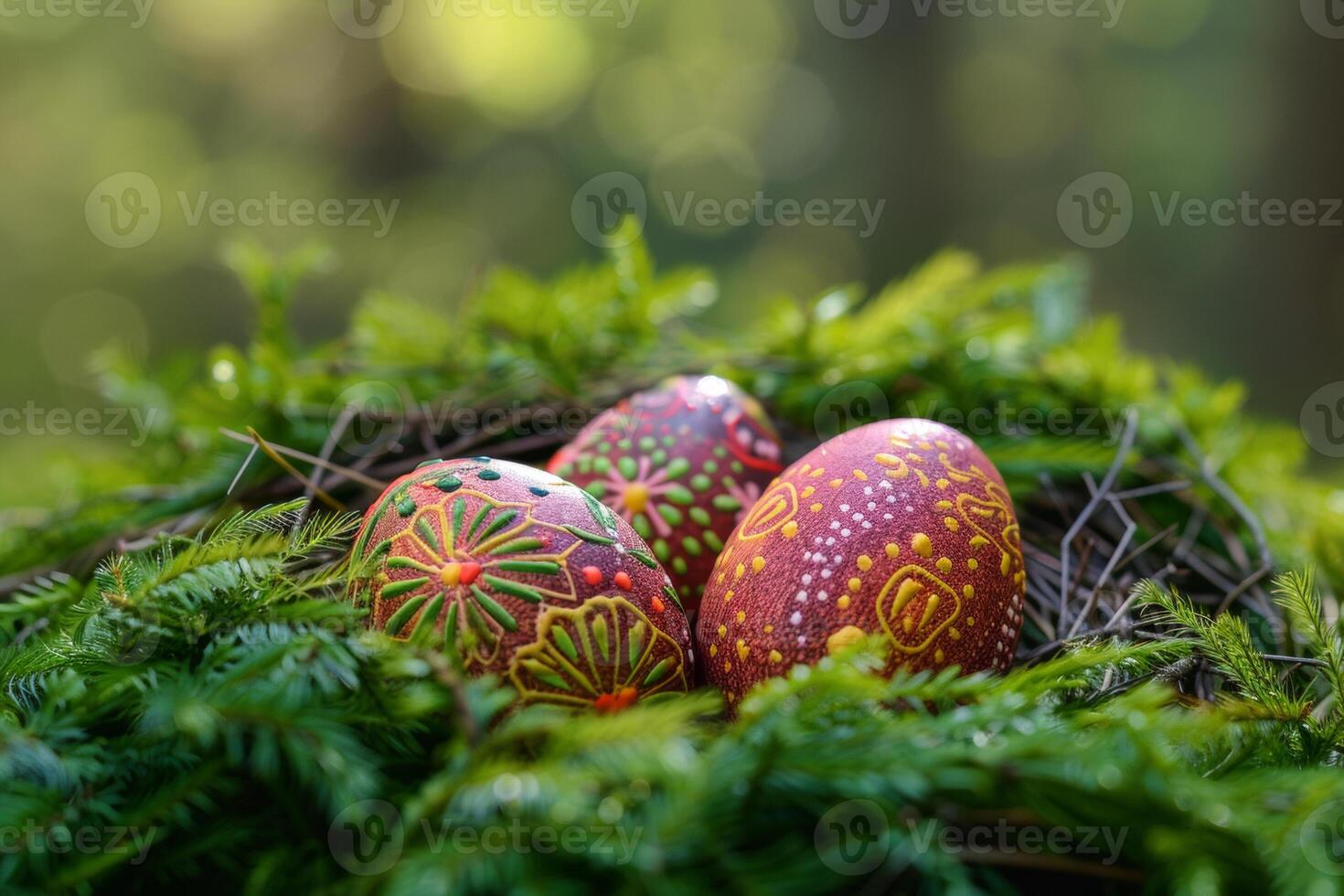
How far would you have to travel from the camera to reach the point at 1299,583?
783 mm

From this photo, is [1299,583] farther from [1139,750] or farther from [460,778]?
[460,778]
